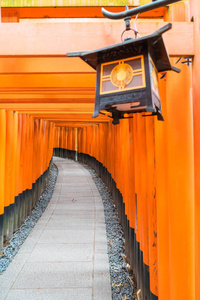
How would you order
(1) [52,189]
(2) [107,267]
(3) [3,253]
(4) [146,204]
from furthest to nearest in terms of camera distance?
(1) [52,189] → (3) [3,253] → (2) [107,267] → (4) [146,204]

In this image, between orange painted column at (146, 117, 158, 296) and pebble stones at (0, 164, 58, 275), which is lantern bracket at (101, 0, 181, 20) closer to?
orange painted column at (146, 117, 158, 296)

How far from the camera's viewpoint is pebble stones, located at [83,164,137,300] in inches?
176

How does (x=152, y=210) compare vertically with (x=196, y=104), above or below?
below

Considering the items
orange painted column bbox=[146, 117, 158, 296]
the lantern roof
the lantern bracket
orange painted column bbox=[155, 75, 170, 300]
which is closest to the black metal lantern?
the lantern roof

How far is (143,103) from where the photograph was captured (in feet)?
6.65

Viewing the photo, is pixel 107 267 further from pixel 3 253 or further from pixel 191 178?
pixel 191 178

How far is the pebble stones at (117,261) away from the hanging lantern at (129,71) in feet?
11.6

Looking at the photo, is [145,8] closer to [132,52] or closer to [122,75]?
[132,52]

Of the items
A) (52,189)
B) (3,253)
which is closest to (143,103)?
(3,253)

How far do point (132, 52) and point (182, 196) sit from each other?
4.71 feet

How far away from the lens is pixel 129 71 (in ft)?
6.95

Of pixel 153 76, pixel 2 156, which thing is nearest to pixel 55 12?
pixel 153 76

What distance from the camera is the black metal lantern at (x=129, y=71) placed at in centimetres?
203

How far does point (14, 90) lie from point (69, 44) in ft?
7.64
